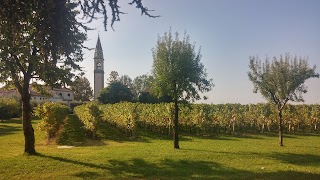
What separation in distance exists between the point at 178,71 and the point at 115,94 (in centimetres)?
6938

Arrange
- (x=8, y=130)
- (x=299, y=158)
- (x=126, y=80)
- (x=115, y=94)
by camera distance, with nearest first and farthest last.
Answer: (x=299, y=158) → (x=8, y=130) → (x=115, y=94) → (x=126, y=80)

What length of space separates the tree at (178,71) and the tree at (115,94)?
67.6 meters

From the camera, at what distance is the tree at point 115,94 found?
87750 millimetres

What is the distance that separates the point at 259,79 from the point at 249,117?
14.3 metres

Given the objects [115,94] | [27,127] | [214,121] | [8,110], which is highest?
[115,94]

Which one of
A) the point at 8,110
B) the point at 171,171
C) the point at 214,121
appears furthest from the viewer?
the point at 8,110

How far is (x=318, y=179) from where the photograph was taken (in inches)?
493

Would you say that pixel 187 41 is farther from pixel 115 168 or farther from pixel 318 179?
pixel 318 179

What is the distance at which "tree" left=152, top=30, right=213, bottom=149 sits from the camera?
20.0m

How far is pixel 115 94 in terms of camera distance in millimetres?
87938

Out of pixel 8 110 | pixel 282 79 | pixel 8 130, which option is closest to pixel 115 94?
pixel 8 110

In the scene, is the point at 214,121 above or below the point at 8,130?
above

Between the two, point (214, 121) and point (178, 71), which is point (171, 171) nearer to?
point (178, 71)

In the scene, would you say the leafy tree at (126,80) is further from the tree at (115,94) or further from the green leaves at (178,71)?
the green leaves at (178,71)
